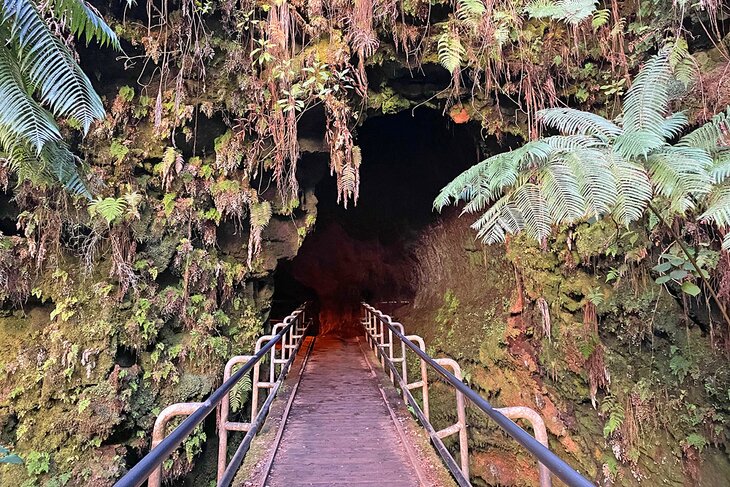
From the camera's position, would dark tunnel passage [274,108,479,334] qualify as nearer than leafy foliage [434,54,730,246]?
No

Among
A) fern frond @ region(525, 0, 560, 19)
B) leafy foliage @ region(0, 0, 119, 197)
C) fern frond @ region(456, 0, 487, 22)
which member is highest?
fern frond @ region(456, 0, 487, 22)

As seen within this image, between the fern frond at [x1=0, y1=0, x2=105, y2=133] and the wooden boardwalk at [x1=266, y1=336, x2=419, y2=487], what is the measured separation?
3.01m

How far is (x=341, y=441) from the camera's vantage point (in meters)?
3.83

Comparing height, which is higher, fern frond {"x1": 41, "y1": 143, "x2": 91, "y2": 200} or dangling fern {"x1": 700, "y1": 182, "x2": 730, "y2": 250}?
fern frond {"x1": 41, "y1": 143, "x2": 91, "y2": 200}

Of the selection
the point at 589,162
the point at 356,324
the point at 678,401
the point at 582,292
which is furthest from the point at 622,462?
the point at 356,324

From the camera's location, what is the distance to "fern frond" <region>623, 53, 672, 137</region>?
3182mm

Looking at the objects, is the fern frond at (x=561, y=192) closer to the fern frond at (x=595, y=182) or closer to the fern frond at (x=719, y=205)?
the fern frond at (x=595, y=182)

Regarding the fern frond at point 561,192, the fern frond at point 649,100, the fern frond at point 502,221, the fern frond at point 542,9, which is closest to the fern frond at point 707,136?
the fern frond at point 649,100

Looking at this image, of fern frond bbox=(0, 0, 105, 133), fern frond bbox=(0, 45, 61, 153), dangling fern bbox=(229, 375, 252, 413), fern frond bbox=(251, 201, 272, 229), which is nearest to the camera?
fern frond bbox=(0, 0, 105, 133)

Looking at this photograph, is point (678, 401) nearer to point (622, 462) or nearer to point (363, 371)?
point (622, 462)

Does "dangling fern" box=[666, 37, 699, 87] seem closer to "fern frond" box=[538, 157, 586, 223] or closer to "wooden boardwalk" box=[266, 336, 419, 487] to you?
"fern frond" box=[538, 157, 586, 223]

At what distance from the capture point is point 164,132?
221 inches

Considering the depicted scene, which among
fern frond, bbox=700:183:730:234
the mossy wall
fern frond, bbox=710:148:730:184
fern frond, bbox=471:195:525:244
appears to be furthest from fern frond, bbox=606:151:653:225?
the mossy wall

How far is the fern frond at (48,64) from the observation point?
9.04 feet
